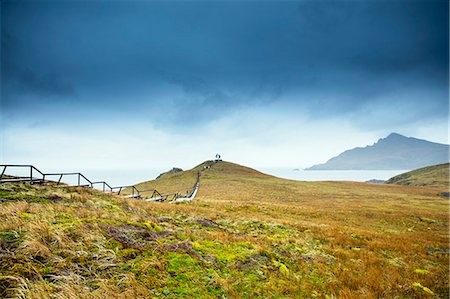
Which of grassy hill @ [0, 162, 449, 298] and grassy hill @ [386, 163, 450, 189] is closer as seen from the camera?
grassy hill @ [0, 162, 449, 298]

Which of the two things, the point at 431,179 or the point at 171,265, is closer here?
the point at 171,265

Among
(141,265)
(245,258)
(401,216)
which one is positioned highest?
(141,265)

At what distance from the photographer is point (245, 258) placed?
8.61 metres

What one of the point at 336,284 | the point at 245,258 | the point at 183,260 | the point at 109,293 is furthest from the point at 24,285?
the point at 336,284

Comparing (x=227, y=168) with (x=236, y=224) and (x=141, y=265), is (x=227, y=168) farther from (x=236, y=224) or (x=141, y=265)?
(x=141, y=265)

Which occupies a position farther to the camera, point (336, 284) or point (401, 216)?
point (401, 216)

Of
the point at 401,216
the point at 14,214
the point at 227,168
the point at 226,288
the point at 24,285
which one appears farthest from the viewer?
the point at 227,168

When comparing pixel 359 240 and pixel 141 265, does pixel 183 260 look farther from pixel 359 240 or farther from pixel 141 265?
pixel 359 240

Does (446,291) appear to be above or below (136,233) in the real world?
below

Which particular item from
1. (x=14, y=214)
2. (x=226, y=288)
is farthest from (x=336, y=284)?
(x=14, y=214)

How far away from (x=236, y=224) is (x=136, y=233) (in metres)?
9.62

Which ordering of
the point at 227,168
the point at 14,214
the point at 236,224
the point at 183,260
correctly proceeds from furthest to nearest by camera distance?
the point at 227,168 < the point at 236,224 < the point at 14,214 < the point at 183,260

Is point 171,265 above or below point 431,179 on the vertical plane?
below

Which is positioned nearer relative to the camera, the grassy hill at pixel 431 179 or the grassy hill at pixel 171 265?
the grassy hill at pixel 171 265
